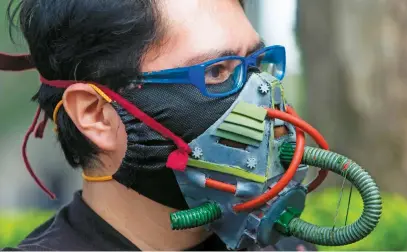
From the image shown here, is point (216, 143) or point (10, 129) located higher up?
point (216, 143)

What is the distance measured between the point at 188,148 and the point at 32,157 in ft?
5.21

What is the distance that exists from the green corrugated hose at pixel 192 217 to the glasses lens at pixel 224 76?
308mm

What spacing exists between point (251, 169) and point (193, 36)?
1.26ft

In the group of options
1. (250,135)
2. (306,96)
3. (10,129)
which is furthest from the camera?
(306,96)

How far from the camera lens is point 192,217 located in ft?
5.56

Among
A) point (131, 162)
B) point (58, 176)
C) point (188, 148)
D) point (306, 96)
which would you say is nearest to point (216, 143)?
point (188, 148)

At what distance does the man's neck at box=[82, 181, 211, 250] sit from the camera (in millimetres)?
1825

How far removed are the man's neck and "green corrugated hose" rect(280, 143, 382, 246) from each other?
13.8 inches

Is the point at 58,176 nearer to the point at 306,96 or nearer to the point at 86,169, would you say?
the point at 86,169

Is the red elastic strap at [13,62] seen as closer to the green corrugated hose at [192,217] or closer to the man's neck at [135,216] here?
the man's neck at [135,216]

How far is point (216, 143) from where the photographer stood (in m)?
1.69

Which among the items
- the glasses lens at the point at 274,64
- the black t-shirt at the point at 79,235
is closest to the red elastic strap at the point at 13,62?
the black t-shirt at the point at 79,235

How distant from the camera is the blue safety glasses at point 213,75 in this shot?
1701 mm

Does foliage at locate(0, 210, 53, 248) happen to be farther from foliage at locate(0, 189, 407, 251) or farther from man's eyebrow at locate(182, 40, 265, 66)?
man's eyebrow at locate(182, 40, 265, 66)
